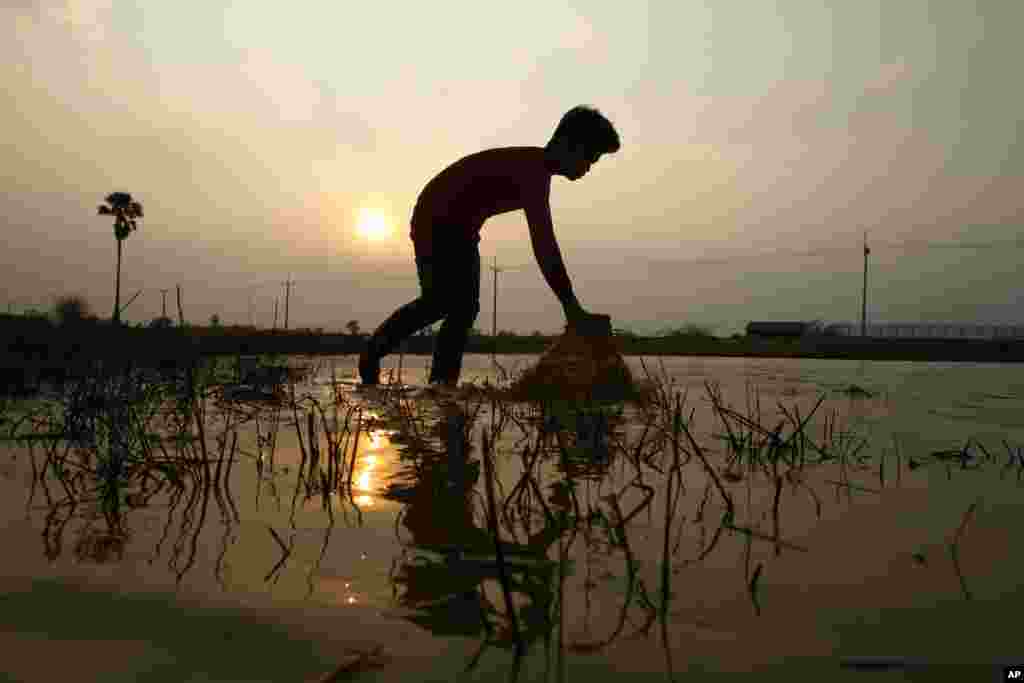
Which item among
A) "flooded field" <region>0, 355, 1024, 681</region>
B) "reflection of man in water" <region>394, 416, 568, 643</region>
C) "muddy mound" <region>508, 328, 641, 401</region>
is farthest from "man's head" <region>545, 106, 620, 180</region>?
"reflection of man in water" <region>394, 416, 568, 643</region>

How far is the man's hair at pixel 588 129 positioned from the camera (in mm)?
4430

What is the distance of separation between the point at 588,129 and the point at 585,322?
1.31 m

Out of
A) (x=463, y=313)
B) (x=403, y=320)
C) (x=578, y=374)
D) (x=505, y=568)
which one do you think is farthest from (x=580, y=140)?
(x=505, y=568)

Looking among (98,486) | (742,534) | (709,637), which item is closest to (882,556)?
(742,534)

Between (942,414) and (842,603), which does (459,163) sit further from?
(842,603)

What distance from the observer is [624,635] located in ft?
2.69

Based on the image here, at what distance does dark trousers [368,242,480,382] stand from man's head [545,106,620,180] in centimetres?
92

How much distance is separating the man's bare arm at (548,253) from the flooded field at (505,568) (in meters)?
2.25

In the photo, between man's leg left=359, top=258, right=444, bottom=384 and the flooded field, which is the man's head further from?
the flooded field

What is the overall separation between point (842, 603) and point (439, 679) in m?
0.60

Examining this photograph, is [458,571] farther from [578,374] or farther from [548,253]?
[548,253]

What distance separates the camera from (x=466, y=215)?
4.89m

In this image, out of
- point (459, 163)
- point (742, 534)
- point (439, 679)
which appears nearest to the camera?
point (439, 679)

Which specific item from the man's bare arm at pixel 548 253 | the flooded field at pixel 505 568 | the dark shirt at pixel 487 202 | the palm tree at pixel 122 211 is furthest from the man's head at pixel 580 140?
the palm tree at pixel 122 211
